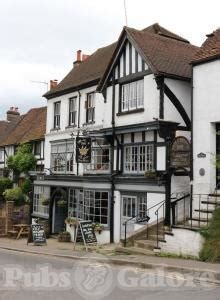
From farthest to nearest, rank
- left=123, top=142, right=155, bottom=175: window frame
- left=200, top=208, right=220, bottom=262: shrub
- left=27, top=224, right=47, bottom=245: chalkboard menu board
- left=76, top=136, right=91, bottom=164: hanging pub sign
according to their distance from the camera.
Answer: left=76, top=136, right=91, bottom=164: hanging pub sign
left=27, top=224, right=47, bottom=245: chalkboard menu board
left=123, top=142, right=155, bottom=175: window frame
left=200, top=208, right=220, bottom=262: shrub

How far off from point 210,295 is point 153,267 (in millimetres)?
3616

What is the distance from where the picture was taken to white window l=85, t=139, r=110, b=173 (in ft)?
74.2

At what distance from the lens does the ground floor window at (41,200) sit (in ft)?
90.9

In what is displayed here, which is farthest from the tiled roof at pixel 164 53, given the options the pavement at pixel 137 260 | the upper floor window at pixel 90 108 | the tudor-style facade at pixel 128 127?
the pavement at pixel 137 260

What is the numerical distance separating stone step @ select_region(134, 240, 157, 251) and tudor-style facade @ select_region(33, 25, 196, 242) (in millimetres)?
1258

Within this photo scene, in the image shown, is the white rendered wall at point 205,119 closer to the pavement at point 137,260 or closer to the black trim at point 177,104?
the black trim at point 177,104

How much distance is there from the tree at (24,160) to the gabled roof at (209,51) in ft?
62.2

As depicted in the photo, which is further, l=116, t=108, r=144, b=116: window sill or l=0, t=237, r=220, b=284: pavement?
l=116, t=108, r=144, b=116: window sill

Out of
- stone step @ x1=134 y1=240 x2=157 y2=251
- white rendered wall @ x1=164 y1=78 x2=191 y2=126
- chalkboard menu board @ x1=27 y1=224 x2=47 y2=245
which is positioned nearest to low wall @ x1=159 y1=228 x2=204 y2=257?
stone step @ x1=134 y1=240 x2=157 y2=251

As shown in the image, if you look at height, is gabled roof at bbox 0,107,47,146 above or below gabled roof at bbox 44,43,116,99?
below

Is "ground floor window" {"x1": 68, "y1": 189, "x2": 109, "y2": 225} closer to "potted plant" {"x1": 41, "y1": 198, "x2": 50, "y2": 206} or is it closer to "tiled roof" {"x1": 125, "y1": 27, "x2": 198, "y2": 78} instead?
"potted plant" {"x1": 41, "y1": 198, "x2": 50, "y2": 206}

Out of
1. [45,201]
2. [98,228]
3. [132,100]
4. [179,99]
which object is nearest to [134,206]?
[98,228]

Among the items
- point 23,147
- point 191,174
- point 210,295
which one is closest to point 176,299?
point 210,295

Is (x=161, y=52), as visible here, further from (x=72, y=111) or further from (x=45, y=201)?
(x=45, y=201)
